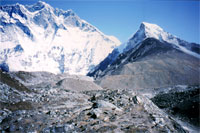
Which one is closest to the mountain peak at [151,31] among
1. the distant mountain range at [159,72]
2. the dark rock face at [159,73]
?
the distant mountain range at [159,72]

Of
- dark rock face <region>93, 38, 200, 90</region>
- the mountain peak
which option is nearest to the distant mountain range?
dark rock face <region>93, 38, 200, 90</region>

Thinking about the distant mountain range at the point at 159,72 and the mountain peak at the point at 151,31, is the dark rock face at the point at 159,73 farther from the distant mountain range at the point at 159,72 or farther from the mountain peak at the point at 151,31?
the mountain peak at the point at 151,31

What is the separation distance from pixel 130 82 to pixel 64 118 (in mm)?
64986

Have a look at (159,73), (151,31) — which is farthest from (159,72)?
(151,31)

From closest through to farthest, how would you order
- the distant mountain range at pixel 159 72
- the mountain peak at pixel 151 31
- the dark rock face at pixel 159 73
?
the dark rock face at pixel 159 73
the distant mountain range at pixel 159 72
the mountain peak at pixel 151 31

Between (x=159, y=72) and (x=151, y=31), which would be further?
(x=151, y=31)

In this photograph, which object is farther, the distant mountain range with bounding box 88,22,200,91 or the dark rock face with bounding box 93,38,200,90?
the distant mountain range with bounding box 88,22,200,91

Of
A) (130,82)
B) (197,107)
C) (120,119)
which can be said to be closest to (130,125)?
(120,119)

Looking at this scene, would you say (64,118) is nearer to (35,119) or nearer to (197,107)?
(35,119)

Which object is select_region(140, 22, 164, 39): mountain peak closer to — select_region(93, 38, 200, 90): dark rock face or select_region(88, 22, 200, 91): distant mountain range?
select_region(88, 22, 200, 91): distant mountain range

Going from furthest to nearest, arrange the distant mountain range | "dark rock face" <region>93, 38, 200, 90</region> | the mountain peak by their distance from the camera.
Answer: the mountain peak → the distant mountain range → "dark rock face" <region>93, 38, 200, 90</region>

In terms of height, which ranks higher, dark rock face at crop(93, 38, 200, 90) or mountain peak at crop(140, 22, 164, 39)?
mountain peak at crop(140, 22, 164, 39)

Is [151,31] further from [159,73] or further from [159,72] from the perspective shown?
[159,73]

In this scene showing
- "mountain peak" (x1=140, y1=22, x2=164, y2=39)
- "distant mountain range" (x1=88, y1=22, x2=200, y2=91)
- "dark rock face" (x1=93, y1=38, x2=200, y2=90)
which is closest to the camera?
"dark rock face" (x1=93, y1=38, x2=200, y2=90)
